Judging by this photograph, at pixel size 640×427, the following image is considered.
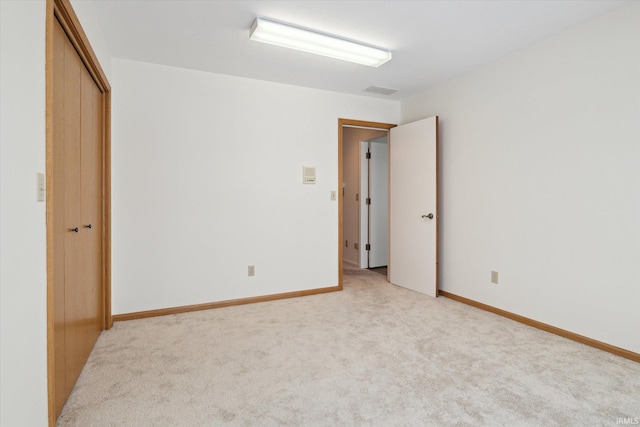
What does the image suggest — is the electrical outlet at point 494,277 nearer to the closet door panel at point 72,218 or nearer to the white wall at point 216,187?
the white wall at point 216,187

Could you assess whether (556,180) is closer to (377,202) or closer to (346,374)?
(346,374)

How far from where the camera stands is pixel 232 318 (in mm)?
3158

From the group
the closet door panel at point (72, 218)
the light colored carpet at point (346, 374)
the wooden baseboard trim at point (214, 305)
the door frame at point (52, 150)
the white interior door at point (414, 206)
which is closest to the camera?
the door frame at point (52, 150)

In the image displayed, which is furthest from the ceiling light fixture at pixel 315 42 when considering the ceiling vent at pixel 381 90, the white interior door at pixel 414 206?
the white interior door at pixel 414 206

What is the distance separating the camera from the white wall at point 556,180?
2365mm

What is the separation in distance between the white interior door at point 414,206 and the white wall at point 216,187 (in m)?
0.84

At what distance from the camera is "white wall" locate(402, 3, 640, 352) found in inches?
93.1

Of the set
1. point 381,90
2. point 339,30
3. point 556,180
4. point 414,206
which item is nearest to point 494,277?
point 556,180

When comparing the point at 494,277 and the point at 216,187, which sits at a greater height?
the point at 216,187

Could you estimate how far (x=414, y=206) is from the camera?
4.10 m
